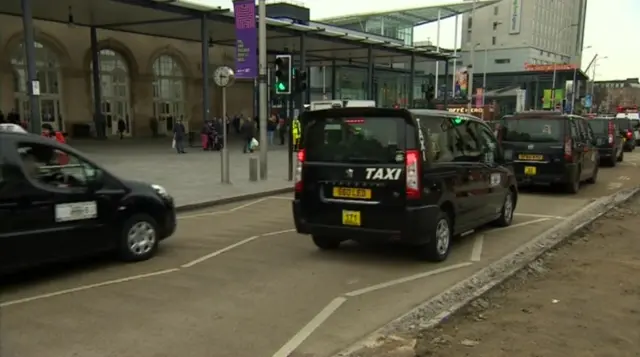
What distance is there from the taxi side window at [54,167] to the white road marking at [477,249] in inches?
188

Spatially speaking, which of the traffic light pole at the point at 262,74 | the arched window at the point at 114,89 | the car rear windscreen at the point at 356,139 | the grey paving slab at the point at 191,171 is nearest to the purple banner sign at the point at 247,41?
the traffic light pole at the point at 262,74

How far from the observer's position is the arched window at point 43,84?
32.3 m

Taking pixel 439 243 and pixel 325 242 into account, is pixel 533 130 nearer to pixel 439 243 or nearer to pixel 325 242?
pixel 439 243

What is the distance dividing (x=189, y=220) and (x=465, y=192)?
5.06 meters

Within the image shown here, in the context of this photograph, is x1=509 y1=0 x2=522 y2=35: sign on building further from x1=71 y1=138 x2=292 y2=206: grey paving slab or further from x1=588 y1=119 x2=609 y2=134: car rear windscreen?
x1=71 y1=138 x2=292 y2=206: grey paving slab

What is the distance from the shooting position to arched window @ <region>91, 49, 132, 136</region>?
37.2 metres

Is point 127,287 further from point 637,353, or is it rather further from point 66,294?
point 637,353

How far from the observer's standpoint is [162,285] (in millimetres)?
6156

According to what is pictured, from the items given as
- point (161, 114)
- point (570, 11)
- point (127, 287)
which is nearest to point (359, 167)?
point (127, 287)

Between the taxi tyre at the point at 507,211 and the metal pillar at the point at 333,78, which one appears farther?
the metal pillar at the point at 333,78

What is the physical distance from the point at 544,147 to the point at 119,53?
31.5 metres

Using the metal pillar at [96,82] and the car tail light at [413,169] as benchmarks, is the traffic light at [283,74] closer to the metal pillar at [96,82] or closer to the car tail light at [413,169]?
the car tail light at [413,169]

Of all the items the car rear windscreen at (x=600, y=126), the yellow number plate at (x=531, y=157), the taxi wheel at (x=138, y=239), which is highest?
the car rear windscreen at (x=600, y=126)

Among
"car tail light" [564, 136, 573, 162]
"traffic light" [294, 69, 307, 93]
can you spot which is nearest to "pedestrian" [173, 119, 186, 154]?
"traffic light" [294, 69, 307, 93]
